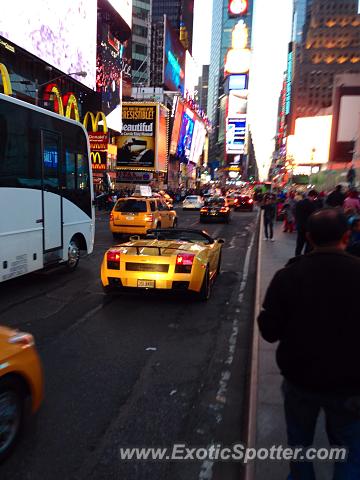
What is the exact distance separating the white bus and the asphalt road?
942 mm

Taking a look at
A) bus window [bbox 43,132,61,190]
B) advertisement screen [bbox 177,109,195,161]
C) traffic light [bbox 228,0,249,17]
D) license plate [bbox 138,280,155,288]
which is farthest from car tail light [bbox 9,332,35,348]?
traffic light [bbox 228,0,249,17]

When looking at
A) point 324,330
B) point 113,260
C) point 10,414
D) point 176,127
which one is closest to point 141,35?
point 176,127

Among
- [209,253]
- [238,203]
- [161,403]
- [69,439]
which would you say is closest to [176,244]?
[209,253]

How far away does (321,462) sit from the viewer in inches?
124

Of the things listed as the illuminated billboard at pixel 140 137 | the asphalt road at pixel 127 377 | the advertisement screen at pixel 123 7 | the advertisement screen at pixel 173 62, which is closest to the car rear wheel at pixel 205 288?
the asphalt road at pixel 127 377

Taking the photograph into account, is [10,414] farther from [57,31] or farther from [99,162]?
[57,31]

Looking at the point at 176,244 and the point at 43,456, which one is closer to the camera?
the point at 43,456

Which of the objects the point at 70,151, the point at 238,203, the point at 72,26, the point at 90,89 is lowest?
the point at 238,203

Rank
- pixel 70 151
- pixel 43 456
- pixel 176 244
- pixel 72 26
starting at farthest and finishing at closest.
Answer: pixel 72 26 → pixel 70 151 → pixel 176 244 → pixel 43 456

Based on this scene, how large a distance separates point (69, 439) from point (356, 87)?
84969 millimetres

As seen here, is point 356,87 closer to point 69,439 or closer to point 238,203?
point 238,203

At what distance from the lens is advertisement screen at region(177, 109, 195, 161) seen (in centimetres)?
9981

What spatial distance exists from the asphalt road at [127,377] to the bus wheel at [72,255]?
4.74 ft

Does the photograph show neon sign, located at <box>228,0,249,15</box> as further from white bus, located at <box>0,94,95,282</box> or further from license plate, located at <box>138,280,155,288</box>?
license plate, located at <box>138,280,155,288</box>
